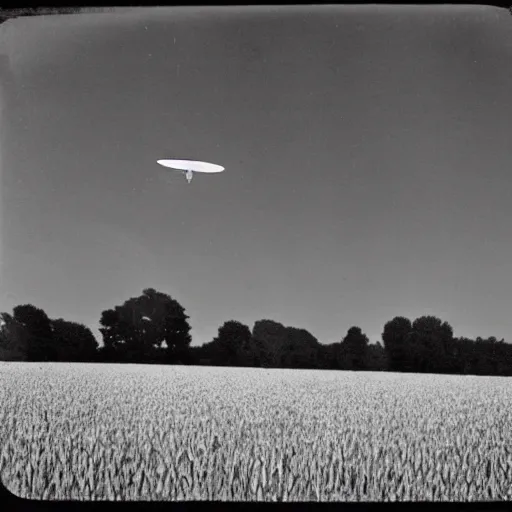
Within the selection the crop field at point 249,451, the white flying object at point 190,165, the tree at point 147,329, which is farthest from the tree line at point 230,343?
the crop field at point 249,451

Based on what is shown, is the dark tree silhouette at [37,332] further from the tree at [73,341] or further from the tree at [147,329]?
the tree at [147,329]

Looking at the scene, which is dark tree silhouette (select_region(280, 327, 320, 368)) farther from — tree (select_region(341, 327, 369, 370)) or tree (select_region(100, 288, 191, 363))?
tree (select_region(100, 288, 191, 363))

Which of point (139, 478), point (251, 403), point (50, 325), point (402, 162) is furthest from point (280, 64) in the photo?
point (50, 325)

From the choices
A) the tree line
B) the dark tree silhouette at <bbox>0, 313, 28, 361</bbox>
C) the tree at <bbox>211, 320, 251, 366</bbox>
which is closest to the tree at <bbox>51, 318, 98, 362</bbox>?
the tree line

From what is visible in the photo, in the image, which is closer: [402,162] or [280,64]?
[280,64]

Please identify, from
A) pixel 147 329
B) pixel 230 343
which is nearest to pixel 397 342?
pixel 230 343
